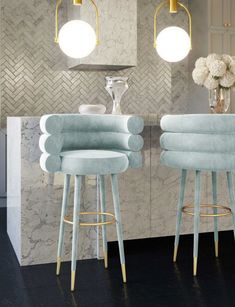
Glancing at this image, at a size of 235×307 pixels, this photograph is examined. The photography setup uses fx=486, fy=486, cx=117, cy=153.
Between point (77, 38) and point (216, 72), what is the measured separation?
95 centimetres

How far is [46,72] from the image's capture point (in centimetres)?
511

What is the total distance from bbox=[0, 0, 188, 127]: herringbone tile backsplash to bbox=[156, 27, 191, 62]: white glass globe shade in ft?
6.45

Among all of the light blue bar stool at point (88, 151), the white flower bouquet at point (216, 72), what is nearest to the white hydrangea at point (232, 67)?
the white flower bouquet at point (216, 72)

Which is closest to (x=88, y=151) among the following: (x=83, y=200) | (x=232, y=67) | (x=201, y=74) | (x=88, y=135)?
(x=88, y=135)

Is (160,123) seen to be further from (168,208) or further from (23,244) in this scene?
(23,244)

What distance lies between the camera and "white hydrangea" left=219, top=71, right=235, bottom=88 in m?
2.99

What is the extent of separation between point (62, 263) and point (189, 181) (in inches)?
41.3

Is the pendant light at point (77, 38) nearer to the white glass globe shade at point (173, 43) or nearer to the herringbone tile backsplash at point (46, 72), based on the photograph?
the white glass globe shade at point (173, 43)

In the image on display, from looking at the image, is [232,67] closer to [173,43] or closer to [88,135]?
[173,43]

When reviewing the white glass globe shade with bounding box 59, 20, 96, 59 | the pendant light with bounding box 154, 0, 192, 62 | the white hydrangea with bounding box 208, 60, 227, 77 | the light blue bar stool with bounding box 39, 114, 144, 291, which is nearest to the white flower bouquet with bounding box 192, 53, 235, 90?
the white hydrangea with bounding box 208, 60, 227, 77

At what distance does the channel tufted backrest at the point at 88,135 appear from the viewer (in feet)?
8.21

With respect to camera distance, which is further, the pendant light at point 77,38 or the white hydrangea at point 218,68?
the pendant light at point 77,38

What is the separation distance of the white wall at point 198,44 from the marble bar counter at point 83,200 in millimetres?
2160

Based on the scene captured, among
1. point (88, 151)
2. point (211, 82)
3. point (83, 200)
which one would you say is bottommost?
point (83, 200)
